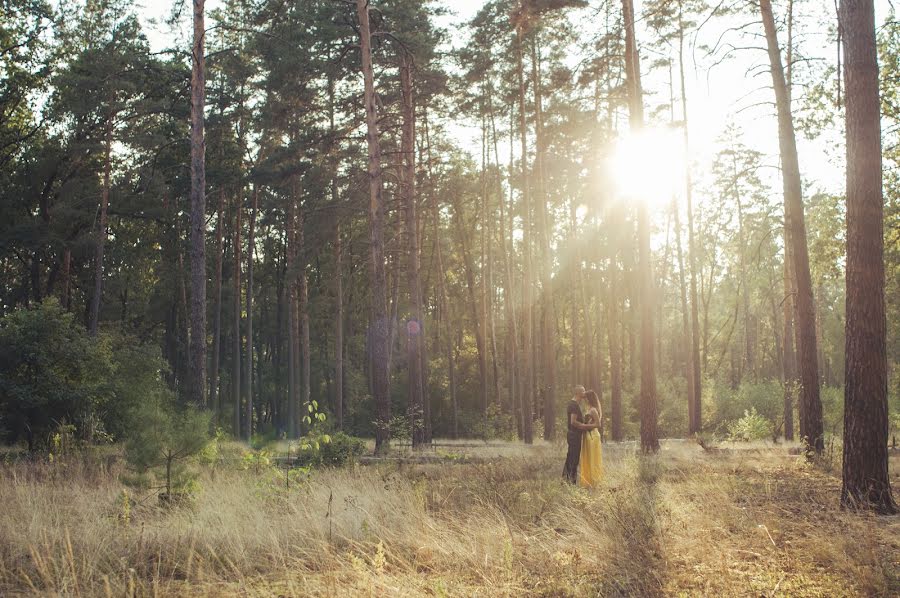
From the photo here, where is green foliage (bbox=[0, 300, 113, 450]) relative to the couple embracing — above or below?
above

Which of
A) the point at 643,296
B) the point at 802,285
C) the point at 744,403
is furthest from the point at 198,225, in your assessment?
the point at 744,403

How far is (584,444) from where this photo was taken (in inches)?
467

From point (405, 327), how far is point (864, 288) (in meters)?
38.8

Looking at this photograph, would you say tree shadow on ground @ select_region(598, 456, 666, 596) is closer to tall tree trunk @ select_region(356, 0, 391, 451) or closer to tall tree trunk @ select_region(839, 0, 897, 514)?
tall tree trunk @ select_region(839, 0, 897, 514)

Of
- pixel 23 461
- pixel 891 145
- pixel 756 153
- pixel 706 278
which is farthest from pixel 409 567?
pixel 706 278

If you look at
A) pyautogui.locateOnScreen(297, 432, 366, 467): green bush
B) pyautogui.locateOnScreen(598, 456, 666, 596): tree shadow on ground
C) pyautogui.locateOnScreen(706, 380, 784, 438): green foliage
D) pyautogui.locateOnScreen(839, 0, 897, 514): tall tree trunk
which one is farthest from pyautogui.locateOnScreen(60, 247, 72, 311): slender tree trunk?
pyautogui.locateOnScreen(706, 380, 784, 438): green foliage

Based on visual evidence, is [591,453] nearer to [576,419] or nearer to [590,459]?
[590,459]

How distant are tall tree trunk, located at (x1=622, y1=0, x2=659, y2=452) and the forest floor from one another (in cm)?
584

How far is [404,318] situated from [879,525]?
40.8 metres

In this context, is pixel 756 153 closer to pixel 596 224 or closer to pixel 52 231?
pixel 596 224

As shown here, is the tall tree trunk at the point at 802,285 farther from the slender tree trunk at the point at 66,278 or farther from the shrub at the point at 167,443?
the slender tree trunk at the point at 66,278

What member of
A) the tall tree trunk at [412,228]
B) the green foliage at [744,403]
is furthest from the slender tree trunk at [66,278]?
the green foliage at [744,403]

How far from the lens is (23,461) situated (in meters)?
12.6

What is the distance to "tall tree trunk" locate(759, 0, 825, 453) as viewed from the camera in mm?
14016
